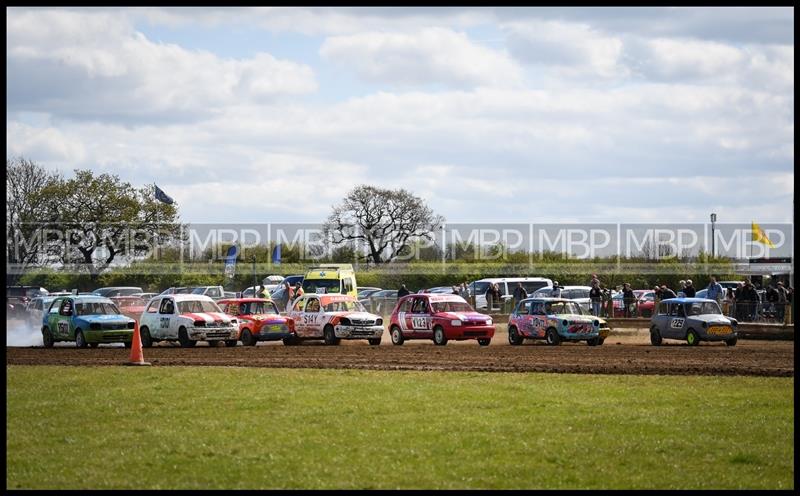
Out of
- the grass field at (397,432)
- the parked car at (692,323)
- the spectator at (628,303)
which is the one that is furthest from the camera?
the spectator at (628,303)

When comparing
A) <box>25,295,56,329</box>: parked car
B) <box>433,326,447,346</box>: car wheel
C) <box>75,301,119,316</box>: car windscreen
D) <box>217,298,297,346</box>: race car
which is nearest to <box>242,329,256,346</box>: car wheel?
<box>217,298,297,346</box>: race car

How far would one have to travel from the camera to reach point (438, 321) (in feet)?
114

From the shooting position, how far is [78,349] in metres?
33.4

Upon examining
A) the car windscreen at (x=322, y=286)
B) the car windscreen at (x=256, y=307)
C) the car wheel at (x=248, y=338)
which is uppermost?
the car windscreen at (x=322, y=286)

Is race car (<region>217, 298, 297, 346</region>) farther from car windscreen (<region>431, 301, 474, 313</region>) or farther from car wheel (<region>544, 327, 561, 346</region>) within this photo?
car wheel (<region>544, 327, 561, 346</region>)

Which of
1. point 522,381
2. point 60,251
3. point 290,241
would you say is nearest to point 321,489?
point 522,381

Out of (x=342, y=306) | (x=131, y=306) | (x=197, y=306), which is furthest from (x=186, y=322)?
(x=131, y=306)

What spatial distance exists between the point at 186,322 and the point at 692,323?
45.7ft

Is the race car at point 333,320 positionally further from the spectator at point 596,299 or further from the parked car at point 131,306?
the parked car at point 131,306

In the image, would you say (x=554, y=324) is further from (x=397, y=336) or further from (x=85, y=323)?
(x=85, y=323)

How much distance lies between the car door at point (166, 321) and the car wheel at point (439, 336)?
7.23m

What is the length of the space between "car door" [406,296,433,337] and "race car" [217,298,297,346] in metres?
3.55

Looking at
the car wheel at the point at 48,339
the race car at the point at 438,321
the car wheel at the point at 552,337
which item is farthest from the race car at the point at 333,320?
the car wheel at the point at 48,339

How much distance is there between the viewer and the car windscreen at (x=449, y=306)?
35219 mm
